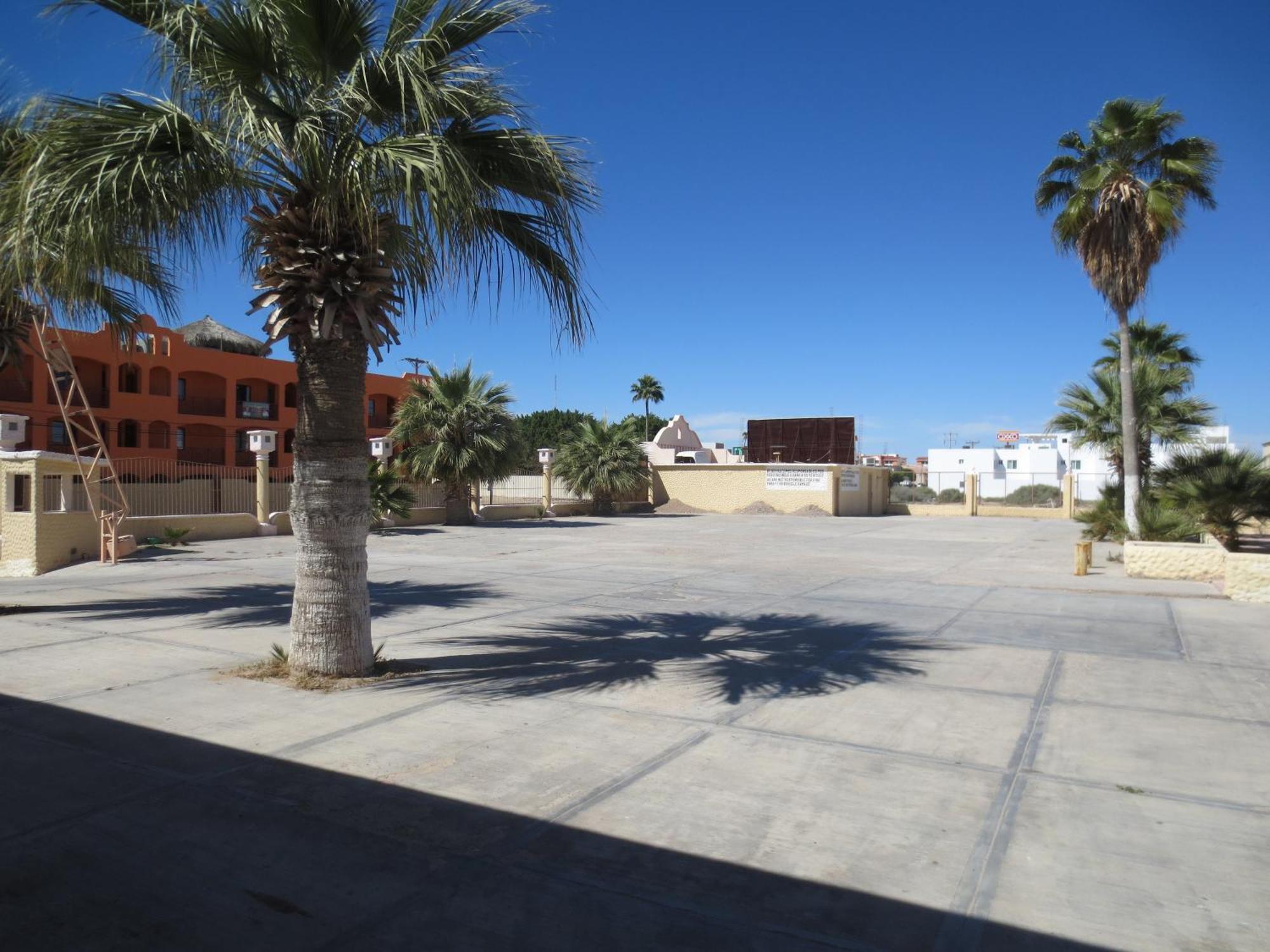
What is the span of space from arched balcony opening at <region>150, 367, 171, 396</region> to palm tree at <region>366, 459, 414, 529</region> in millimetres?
19999

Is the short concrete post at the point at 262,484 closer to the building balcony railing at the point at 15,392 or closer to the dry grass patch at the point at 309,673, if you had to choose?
the building balcony railing at the point at 15,392

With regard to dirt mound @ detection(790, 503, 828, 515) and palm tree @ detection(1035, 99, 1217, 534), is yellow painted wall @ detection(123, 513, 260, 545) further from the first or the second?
dirt mound @ detection(790, 503, 828, 515)

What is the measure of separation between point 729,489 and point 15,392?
1182 inches

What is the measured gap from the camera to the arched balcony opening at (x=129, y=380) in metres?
39.6

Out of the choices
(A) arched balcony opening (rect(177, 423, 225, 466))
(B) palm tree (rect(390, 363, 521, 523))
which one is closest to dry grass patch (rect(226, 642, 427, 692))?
(B) palm tree (rect(390, 363, 521, 523))

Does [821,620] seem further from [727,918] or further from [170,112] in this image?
[170,112]

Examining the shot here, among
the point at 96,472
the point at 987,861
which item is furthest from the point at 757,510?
the point at 987,861

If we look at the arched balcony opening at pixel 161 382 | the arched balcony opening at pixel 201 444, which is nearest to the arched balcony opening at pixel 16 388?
the arched balcony opening at pixel 161 382

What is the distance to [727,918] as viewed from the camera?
3799 millimetres

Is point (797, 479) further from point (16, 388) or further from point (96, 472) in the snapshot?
point (16, 388)

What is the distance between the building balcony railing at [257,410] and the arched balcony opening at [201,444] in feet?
5.42

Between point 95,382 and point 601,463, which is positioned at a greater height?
point 95,382

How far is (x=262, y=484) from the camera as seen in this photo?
79.2ft

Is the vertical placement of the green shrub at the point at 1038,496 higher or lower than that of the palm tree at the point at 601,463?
lower
